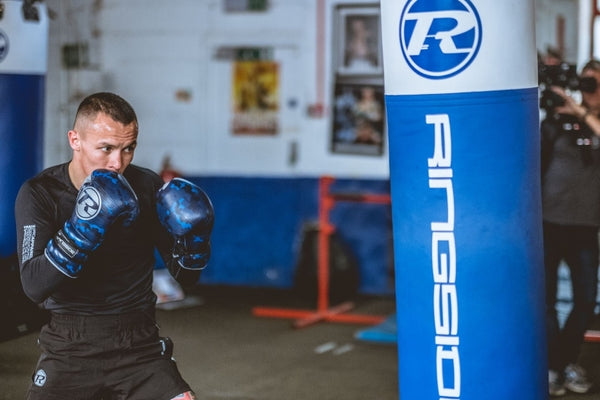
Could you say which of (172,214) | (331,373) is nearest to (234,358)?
(331,373)

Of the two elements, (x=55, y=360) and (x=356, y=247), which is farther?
(x=356, y=247)

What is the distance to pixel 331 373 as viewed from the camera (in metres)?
6.36

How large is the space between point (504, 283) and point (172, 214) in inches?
42.8

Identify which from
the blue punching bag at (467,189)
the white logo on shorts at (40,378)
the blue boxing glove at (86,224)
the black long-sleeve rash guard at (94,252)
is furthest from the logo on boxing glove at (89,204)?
the blue punching bag at (467,189)

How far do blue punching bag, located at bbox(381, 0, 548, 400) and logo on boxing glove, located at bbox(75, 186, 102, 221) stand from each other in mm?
981

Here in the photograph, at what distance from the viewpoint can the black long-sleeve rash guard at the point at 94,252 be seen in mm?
3039

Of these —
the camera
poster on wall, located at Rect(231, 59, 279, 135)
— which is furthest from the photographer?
poster on wall, located at Rect(231, 59, 279, 135)

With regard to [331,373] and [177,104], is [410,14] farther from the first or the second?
[177,104]

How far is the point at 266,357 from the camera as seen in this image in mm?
6801

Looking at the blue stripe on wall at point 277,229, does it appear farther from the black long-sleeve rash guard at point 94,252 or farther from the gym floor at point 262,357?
the black long-sleeve rash guard at point 94,252

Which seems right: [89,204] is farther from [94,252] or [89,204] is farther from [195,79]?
[195,79]

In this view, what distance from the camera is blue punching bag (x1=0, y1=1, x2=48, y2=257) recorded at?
246 inches

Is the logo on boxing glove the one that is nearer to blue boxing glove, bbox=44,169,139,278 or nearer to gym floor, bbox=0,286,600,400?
blue boxing glove, bbox=44,169,139,278

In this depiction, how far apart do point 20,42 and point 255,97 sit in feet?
10.7
